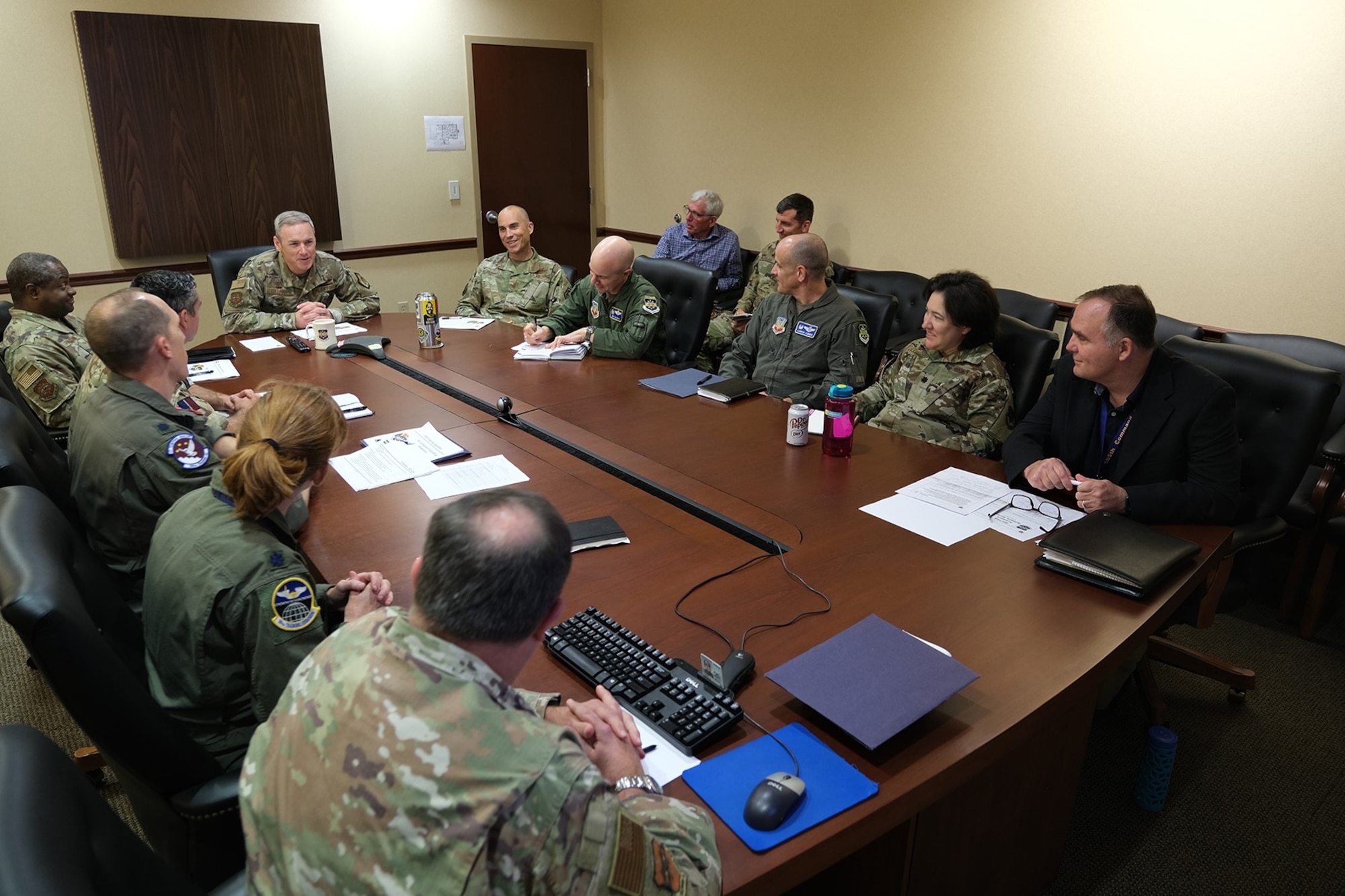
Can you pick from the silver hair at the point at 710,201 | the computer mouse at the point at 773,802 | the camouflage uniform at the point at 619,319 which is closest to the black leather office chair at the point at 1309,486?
the camouflage uniform at the point at 619,319

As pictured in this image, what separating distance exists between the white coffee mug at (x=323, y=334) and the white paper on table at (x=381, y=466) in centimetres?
132

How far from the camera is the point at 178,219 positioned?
4.97 meters

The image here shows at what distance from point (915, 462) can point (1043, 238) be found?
7.63 ft

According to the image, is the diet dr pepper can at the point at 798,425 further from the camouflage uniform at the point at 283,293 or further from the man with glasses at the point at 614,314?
the camouflage uniform at the point at 283,293

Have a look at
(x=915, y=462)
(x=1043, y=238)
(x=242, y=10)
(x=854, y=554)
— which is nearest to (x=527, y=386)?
(x=915, y=462)

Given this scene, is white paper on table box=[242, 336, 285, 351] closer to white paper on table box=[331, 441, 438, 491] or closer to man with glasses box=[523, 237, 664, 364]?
man with glasses box=[523, 237, 664, 364]

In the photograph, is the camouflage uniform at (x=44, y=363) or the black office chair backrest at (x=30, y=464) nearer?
the black office chair backrest at (x=30, y=464)

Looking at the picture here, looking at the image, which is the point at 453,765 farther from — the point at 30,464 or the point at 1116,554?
the point at 30,464

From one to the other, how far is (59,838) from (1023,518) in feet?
6.17

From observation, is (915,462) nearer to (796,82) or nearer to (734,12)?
(796,82)

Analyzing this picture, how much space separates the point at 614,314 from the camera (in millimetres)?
3781

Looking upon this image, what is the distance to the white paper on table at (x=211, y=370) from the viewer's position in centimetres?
320

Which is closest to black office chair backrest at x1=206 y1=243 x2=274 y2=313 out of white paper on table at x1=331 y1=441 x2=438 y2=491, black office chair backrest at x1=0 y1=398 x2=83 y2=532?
black office chair backrest at x1=0 y1=398 x2=83 y2=532

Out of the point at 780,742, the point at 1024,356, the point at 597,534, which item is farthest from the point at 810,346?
the point at 780,742
